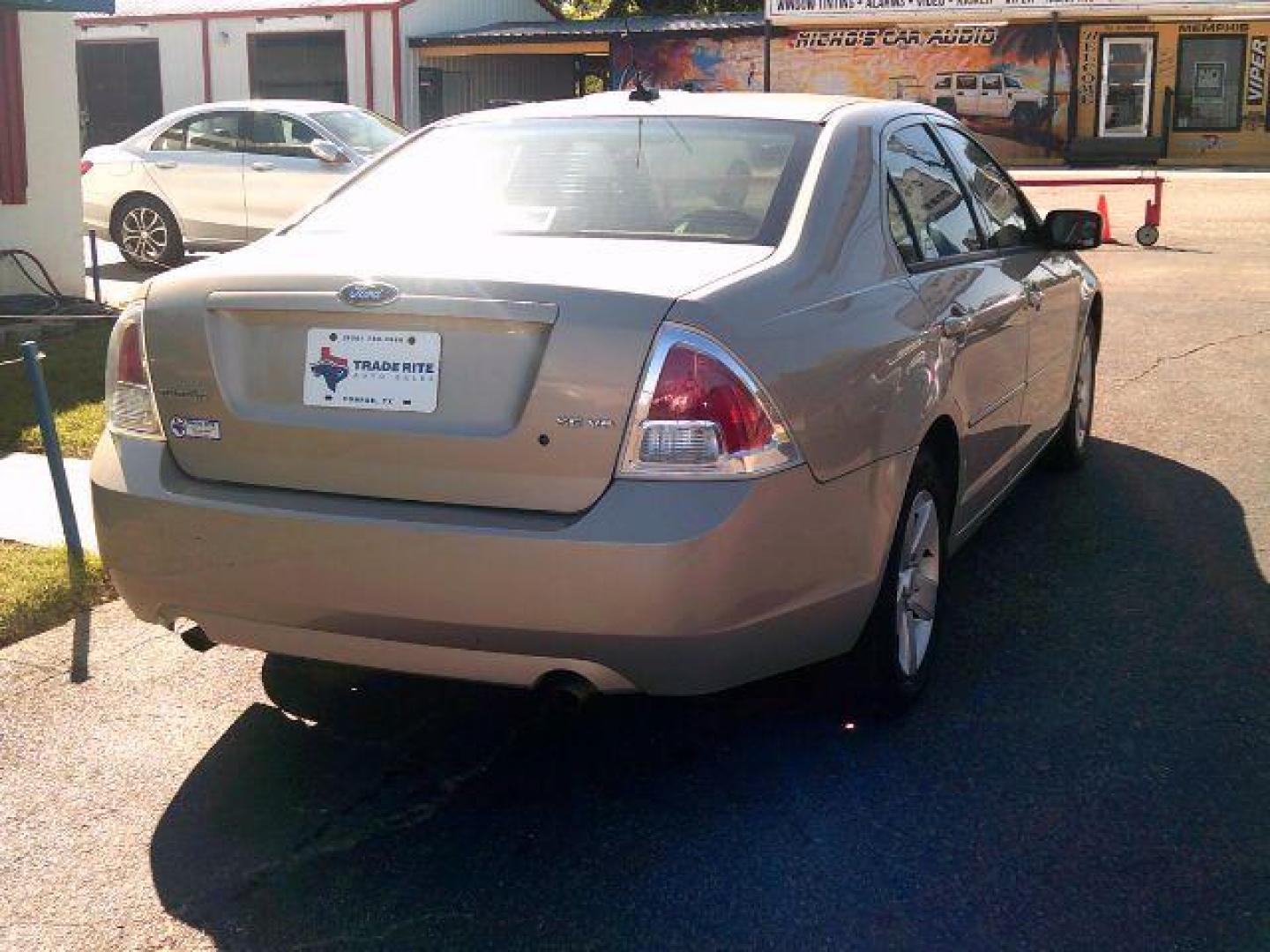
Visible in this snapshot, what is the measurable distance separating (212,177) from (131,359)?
11587 mm

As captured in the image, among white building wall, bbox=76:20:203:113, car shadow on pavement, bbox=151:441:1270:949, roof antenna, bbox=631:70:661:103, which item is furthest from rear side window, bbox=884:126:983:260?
white building wall, bbox=76:20:203:113

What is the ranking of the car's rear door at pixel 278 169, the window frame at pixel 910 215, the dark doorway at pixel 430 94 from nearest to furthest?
the window frame at pixel 910 215 < the car's rear door at pixel 278 169 < the dark doorway at pixel 430 94

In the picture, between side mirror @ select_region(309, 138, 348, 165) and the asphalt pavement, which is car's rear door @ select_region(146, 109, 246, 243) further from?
the asphalt pavement

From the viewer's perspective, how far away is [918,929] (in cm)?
306

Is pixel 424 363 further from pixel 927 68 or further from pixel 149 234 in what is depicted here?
pixel 927 68

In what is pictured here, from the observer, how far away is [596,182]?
416cm

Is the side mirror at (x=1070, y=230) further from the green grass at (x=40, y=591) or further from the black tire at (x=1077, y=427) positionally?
the green grass at (x=40, y=591)

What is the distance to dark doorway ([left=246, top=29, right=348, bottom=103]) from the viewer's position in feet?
99.0

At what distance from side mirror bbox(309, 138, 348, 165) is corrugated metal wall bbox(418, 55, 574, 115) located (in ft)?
57.6

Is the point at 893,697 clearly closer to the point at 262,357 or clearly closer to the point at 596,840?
the point at 596,840

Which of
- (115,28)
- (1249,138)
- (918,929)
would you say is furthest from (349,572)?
(1249,138)

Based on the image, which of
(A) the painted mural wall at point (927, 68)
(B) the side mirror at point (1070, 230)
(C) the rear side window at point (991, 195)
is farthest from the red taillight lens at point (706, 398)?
(A) the painted mural wall at point (927, 68)

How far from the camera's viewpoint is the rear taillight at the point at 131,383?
12.1 ft

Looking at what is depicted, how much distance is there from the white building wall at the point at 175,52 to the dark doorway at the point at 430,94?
4517mm
